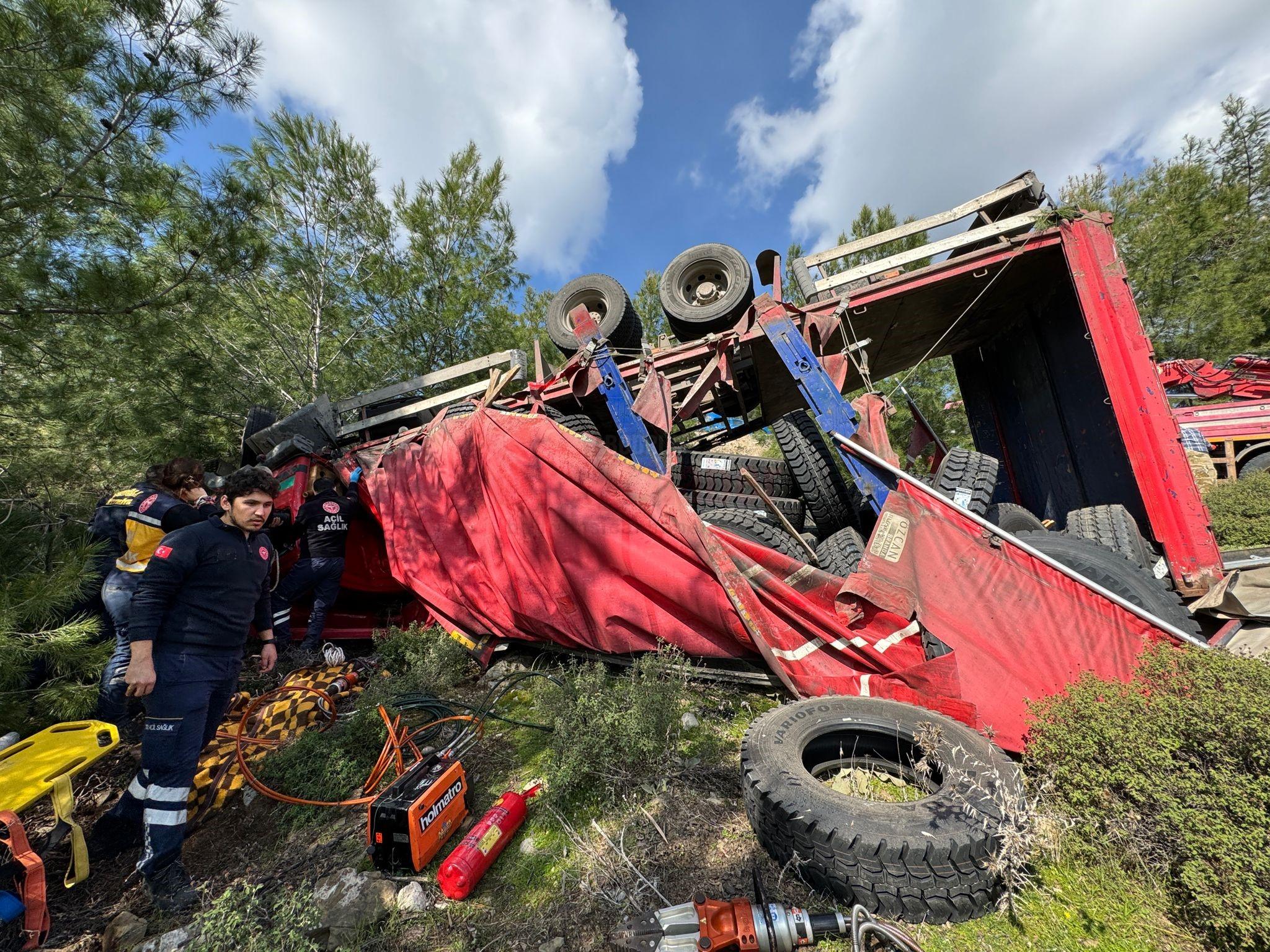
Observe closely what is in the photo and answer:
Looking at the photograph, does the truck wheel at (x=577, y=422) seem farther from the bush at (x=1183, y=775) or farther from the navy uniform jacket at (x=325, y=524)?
the bush at (x=1183, y=775)

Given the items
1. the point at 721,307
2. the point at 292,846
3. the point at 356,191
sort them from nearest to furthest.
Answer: the point at 292,846 < the point at 721,307 < the point at 356,191

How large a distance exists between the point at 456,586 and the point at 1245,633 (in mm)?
4423

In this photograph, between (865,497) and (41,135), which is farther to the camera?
(865,497)

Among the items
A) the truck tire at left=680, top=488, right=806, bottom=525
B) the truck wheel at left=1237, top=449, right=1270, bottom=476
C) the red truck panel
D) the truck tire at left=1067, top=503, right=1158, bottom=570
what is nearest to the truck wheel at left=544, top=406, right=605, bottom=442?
the truck tire at left=680, top=488, right=806, bottom=525

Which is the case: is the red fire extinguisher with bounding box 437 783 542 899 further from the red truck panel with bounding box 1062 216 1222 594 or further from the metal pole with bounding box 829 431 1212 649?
the red truck panel with bounding box 1062 216 1222 594

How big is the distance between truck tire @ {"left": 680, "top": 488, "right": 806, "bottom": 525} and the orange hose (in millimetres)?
2547

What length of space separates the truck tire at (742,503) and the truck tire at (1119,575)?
5.85ft

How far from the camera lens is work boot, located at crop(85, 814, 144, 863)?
223 centimetres

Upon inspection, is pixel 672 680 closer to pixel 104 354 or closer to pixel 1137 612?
pixel 1137 612

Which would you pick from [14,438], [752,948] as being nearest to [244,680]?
[14,438]

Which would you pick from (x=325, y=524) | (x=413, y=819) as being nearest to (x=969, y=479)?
(x=413, y=819)

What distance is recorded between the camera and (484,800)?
225cm

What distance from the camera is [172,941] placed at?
1.68 m

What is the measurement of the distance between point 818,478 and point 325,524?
4.08 meters
